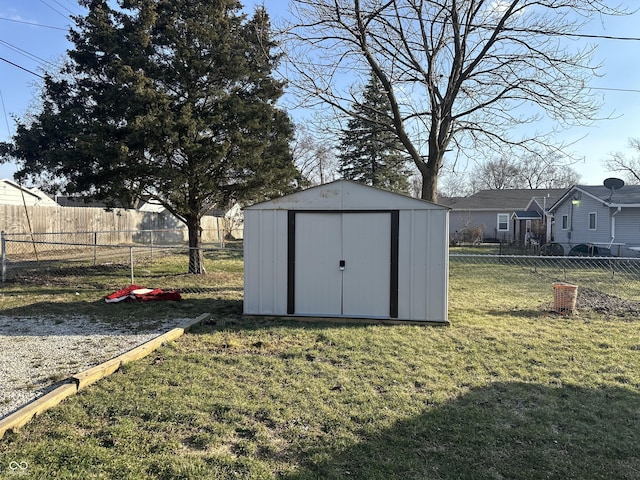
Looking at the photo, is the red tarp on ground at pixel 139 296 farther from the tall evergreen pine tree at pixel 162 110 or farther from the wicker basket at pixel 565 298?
the wicker basket at pixel 565 298

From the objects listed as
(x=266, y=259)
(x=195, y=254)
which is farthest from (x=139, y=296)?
(x=195, y=254)

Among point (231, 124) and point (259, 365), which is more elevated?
point (231, 124)

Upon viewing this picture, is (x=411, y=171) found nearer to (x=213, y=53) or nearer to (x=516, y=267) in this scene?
(x=516, y=267)

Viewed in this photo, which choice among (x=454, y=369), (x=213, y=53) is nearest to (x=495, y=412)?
(x=454, y=369)

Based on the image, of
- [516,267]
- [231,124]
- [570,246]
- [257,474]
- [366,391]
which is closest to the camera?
[257,474]

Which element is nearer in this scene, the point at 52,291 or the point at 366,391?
the point at 366,391

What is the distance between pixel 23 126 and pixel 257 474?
1159 centimetres

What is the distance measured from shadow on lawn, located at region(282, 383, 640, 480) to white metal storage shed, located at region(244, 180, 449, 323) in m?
2.79

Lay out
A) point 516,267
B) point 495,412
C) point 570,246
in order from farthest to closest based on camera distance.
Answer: point 570,246
point 516,267
point 495,412

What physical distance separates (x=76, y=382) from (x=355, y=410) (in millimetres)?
2539

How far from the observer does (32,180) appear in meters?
11.3

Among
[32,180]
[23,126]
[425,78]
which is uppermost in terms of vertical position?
[425,78]

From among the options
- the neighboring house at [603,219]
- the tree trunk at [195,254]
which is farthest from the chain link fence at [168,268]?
the neighboring house at [603,219]

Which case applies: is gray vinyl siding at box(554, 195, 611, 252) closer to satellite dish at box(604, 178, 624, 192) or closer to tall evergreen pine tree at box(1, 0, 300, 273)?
satellite dish at box(604, 178, 624, 192)
